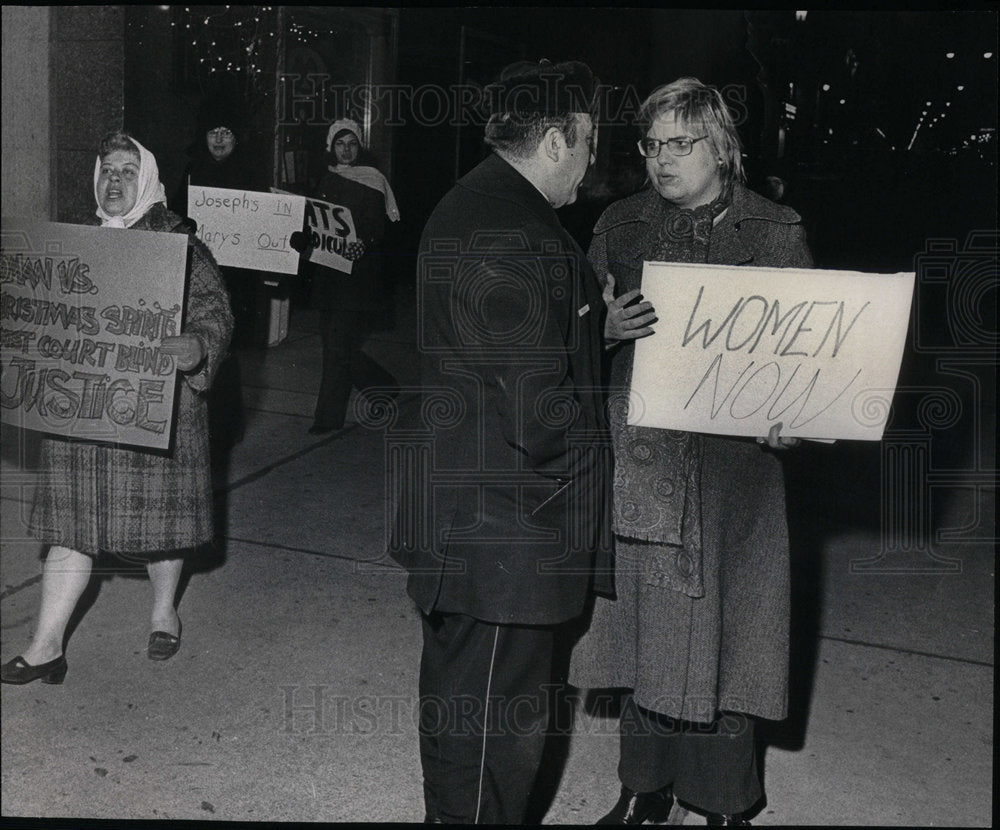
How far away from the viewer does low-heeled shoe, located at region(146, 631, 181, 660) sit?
415 cm

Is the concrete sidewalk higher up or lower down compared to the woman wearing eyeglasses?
lower down

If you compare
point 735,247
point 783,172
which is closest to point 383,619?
point 735,247

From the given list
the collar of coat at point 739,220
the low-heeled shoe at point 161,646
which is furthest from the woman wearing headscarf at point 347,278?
the collar of coat at point 739,220

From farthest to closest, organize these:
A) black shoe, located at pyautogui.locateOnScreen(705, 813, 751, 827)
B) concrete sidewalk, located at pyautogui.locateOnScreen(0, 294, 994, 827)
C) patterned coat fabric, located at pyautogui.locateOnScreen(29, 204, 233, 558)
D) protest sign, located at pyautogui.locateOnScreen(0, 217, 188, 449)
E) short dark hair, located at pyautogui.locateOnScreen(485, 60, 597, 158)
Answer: patterned coat fabric, located at pyautogui.locateOnScreen(29, 204, 233, 558) → protest sign, located at pyautogui.locateOnScreen(0, 217, 188, 449) → concrete sidewalk, located at pyautogui.locateOnScreen(0, 294, 994, 827) → black shoe, located at pyautogui.locateOnScreen(705, 813, 751, 827) → short dark hair, located at pyautogui.locateOnScreen(485, 60, 597, 158)

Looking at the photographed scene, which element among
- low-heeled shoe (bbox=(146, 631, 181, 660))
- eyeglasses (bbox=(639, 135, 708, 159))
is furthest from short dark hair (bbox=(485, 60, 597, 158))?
low-heeled shoe (bbox=(146, 631, 181, 660))

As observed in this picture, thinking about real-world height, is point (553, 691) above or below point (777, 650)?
below

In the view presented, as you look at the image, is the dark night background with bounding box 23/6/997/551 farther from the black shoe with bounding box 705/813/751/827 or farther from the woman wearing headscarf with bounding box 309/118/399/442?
the black shoe with bounding box 705/813/751/827

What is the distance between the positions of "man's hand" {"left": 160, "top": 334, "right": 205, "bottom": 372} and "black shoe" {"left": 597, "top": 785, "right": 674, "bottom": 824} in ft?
6.21

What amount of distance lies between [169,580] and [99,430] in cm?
74

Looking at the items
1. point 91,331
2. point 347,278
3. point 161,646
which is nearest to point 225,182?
point 347,278

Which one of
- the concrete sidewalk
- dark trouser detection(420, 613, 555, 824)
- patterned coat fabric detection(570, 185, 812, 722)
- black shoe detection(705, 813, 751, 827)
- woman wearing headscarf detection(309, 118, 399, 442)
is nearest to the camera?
dark trouser detection(420, 613, 555, 824)

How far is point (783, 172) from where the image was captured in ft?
47.3

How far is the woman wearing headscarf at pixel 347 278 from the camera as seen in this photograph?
7.18 meters

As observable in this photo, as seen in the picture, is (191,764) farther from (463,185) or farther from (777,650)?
(463,185)
